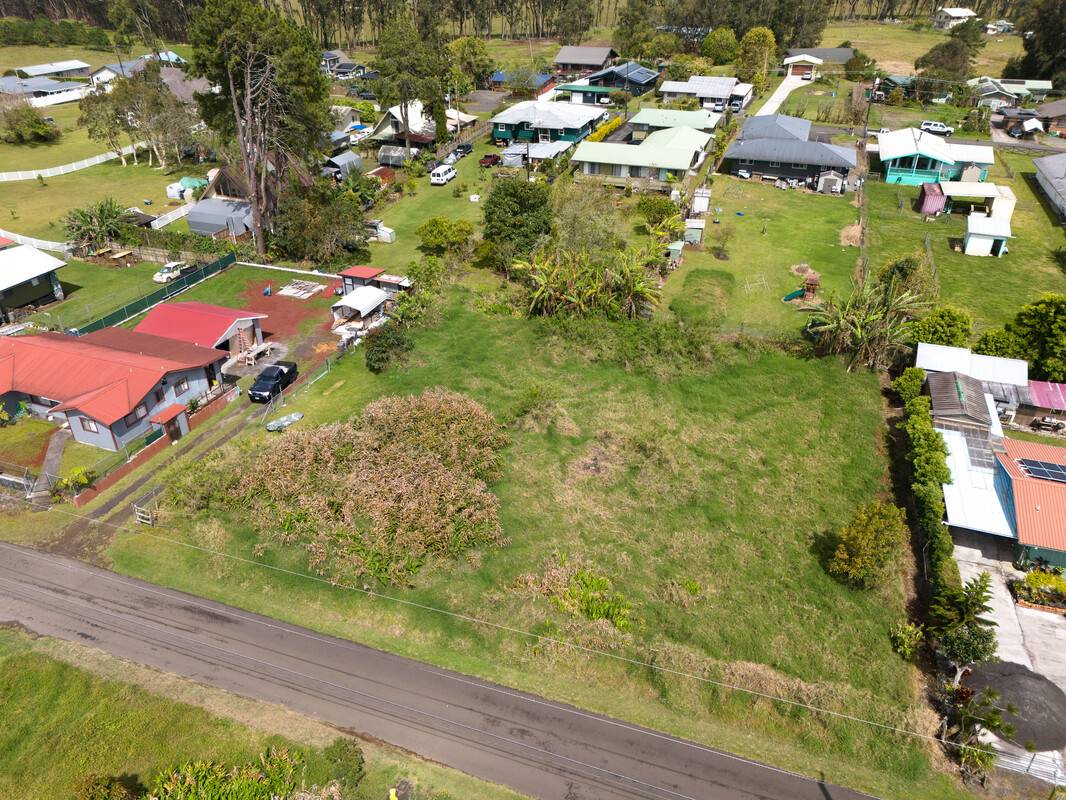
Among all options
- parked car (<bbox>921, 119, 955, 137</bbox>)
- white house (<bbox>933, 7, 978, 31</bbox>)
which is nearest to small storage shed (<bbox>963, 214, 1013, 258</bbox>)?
parked car (<bbox>921, 119, 955, 137</bbox>)

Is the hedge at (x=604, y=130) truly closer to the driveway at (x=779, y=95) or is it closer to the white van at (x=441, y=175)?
the white van at (x=441, y=175)

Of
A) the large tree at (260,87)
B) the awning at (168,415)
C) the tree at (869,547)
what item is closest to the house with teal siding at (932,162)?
the tree at (869,547)

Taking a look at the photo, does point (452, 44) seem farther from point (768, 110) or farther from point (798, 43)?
point (798, 43)

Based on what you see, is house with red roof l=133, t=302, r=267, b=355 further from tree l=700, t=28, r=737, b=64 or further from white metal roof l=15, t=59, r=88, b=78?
tree l=700, t=28, r=737, b=64

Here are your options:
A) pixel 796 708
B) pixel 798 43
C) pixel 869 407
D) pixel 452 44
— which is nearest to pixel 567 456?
pixel 796 708

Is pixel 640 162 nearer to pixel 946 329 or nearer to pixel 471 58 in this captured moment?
pixel 946 329
